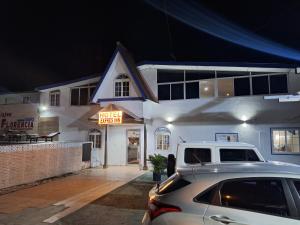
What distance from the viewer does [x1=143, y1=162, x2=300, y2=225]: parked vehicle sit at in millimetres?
2869

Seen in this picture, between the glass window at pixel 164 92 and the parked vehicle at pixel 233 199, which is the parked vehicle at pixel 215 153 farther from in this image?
the glass window at pixel 164 92

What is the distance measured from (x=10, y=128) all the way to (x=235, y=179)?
72.8 feet

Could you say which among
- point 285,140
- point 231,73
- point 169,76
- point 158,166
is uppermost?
point 169,76

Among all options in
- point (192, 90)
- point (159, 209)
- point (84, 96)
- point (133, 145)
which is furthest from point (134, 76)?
point (159, 209)

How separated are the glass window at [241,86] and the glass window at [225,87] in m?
0.23

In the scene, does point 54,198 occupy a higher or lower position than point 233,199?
lower

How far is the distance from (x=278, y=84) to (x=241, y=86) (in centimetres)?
194

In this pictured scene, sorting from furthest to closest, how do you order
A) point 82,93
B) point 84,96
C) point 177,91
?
point 82,93
point 84,96
point 177,91

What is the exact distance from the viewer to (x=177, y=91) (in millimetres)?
16547

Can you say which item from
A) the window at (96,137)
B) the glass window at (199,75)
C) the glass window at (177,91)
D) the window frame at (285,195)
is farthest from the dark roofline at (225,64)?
the window frame at (285,195)

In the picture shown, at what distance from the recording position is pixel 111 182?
11312 mm

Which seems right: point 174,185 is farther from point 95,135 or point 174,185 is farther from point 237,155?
point 95,135

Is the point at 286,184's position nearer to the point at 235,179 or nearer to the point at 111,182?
the point at 235,179

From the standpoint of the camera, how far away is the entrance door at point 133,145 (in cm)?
1715
